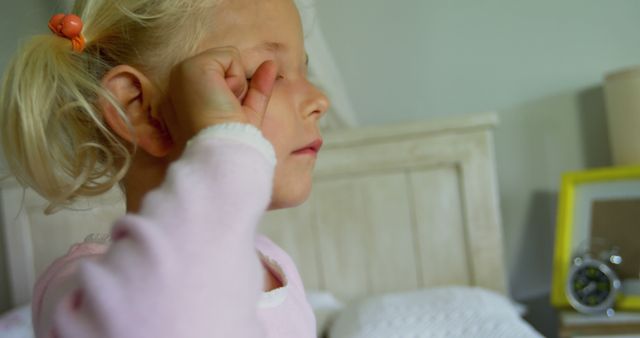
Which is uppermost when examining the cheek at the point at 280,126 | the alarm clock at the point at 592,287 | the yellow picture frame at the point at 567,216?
the cheek at the point at 280,126

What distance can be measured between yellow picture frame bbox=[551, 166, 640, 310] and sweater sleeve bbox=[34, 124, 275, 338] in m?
1.21

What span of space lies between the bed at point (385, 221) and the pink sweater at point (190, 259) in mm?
1124

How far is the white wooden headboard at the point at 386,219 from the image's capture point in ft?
5.14

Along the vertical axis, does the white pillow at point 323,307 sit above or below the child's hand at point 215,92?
below

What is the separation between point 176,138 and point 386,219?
1090mm

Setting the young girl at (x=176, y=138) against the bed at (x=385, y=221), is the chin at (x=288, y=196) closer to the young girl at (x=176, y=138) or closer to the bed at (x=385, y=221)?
the young girl at (x=176, y=138)

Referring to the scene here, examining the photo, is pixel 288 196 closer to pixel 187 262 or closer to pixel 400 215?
pixel 187 262

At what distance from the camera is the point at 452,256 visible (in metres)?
1.58

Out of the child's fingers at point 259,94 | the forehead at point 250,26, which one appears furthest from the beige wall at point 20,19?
the child's fingers at point 259,94

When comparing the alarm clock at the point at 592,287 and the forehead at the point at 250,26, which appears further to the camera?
the alarm clock at the point at 592,287

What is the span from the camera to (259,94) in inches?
21.3

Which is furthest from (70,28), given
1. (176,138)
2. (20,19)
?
(20,19)

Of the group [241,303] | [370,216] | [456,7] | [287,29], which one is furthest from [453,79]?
[241,303]

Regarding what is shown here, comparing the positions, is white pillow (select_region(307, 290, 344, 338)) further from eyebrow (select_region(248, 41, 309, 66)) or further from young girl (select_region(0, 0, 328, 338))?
eyebrow (select_region(248, 41, 309, 66))
